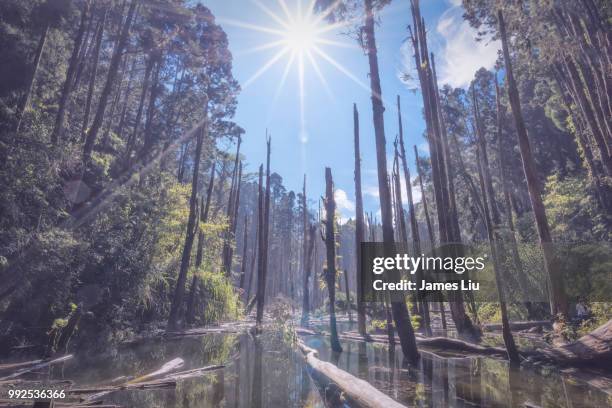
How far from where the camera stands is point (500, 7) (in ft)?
40.3

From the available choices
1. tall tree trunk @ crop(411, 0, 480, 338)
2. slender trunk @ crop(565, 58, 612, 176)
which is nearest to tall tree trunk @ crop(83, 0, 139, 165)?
tall tree trunk @ crop(411, 0, 480, 338)

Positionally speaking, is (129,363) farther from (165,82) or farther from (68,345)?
(165,82)

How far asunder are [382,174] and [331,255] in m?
3.90

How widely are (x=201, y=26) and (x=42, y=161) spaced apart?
51.6ft

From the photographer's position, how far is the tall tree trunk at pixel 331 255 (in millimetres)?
12602

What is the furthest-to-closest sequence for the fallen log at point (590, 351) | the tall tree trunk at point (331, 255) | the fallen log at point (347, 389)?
the tall tree trunk at point (331, 255) < the fallen log at point (590, 351) < the fallen log at point (347, 389)

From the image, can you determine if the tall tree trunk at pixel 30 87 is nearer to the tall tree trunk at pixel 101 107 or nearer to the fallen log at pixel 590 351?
the tall tree trunk at pixel 101 107

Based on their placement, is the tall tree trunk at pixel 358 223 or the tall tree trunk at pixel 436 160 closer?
the tall tree trunk at pixel 436 160

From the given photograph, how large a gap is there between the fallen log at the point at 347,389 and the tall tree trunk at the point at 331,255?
366 centimetres

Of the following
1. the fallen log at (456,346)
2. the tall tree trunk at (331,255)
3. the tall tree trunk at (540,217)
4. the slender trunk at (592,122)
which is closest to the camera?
the fallen log at (456,346)

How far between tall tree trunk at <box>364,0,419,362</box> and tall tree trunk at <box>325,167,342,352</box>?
114 inches

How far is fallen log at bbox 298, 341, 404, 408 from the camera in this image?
16.4 feet

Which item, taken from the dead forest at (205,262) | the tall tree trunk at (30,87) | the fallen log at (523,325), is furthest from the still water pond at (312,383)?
the tall tree trunk at (30,87)

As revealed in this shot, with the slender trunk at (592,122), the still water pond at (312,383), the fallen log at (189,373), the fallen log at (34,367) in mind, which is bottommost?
the still water pond at (312,383)
